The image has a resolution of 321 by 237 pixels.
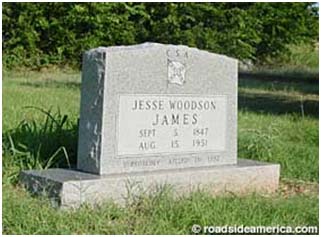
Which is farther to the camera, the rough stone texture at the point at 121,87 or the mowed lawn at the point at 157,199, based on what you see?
the rough stone texture at the point at 121,87

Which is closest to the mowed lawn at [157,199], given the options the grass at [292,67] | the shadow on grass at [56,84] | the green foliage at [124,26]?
the shadow on grass at [56,84]

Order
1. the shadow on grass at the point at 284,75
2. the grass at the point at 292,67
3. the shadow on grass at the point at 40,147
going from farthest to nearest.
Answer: the grass at the point at 292,67
the shadow on grass at the point at 284,75
the shadow on grass at the point at 40,147

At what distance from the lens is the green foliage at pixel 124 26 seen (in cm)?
2014

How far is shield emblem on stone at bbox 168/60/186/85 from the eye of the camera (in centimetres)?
540

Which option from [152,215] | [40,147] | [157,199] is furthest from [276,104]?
[152,215]

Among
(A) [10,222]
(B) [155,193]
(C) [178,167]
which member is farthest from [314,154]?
(A) [10,222]

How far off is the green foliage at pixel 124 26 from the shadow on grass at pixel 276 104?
226 inches

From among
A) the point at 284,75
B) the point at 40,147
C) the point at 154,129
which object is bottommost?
the point at 40,147

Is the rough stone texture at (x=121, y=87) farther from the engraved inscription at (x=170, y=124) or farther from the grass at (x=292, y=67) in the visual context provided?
the grass at (x=292, y=67)

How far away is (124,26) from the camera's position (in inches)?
811

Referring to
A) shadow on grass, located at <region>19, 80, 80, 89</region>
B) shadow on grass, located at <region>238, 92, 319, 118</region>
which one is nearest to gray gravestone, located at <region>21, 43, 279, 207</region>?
shadow on grass, located at <region>238, 92, 319, 118</region>

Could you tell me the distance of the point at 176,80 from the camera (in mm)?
5449

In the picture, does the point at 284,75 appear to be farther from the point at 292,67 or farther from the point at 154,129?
the point at 154,129

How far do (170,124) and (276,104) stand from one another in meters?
8.08
